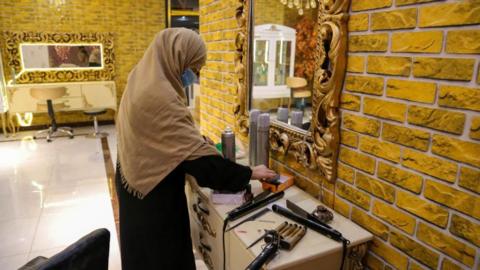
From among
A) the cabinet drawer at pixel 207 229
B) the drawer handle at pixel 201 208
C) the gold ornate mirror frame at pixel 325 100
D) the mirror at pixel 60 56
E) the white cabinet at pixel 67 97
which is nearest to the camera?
the gold ornate mirror frame at pixel 325 100

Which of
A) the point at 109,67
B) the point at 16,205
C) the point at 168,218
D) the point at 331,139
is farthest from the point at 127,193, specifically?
the point at 109,67

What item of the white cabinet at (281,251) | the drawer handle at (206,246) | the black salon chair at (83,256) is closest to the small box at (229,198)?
the white cabinet at (281,251)

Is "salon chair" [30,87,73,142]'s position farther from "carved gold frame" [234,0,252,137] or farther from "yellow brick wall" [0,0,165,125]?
"carved gold frame" [234,0,252,137]

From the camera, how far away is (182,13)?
277 inches

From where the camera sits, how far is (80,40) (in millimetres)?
6328

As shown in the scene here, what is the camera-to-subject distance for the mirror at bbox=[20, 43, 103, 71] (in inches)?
238

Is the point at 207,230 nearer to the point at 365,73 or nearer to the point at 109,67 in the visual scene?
the point at 365,73

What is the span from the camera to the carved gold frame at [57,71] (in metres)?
5.92

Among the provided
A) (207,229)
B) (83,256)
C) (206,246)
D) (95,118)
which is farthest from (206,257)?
(95,118)

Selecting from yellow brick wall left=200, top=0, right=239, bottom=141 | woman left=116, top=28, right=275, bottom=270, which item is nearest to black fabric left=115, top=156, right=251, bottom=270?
woman left=116, top=28, right=275, bottom=270

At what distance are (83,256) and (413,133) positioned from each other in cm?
106

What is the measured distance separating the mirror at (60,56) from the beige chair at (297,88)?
229 inches

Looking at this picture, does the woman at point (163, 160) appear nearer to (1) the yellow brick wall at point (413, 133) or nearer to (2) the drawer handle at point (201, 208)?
(2) the drawer handle at point (201, 208)

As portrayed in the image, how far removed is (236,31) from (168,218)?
127 cm
